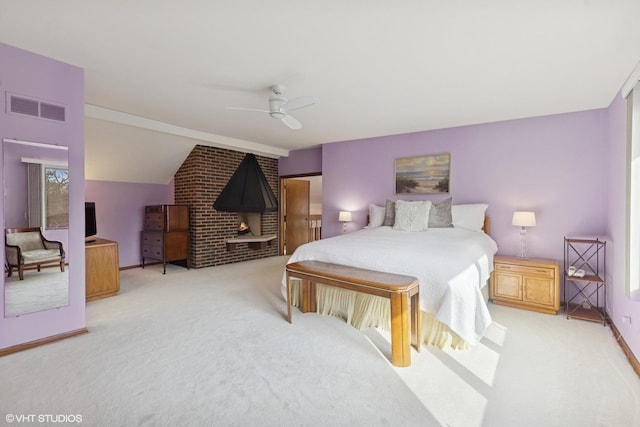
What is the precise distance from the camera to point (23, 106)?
2422mm

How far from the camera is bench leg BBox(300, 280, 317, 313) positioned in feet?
10.8

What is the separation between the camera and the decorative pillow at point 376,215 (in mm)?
4805

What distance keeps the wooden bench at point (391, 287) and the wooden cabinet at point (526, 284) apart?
1706mm

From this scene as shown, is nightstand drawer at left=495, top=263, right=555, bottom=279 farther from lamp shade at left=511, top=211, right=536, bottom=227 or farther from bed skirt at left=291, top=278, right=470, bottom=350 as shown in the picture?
bed skirt at left=291, top=278, right=470, bottom=350

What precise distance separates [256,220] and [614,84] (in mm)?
5766

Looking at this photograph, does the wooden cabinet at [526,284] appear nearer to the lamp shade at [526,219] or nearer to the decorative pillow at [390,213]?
the lamp shade at [526,219]

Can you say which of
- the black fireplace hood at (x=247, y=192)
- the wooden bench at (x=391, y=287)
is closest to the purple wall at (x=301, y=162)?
the black fireplace hood at (x=247, y=192)

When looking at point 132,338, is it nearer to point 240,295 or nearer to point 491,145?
point 240,295

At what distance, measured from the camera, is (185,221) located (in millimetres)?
5453

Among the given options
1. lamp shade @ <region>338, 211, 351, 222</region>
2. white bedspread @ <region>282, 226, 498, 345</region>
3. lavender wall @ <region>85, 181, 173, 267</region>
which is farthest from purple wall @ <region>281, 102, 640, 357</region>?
lavender wall @ <region>85, 181, 173, 267</region>

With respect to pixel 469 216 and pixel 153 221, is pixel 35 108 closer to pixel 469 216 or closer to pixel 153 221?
pixel 153 221

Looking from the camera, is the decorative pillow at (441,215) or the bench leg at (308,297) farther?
the decorative pillow at (441,215)

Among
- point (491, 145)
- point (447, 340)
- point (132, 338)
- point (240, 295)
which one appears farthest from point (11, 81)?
point (491, 145)

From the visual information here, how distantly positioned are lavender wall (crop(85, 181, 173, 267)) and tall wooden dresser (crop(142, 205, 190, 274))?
0.57ft
